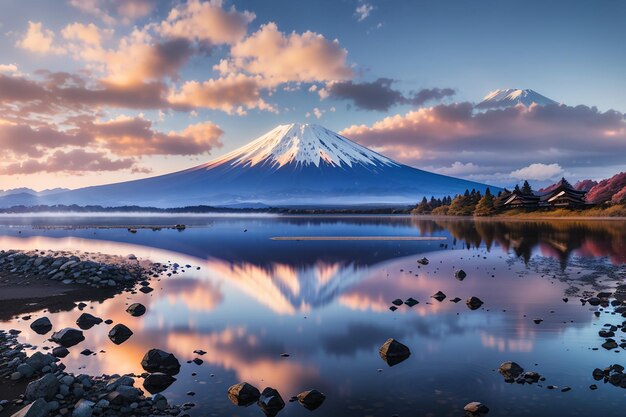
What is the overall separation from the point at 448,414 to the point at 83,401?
869cm

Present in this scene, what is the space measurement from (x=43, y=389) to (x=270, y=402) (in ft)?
18.4

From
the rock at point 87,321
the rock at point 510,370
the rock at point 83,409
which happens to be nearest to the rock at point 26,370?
the rock at point 83,409

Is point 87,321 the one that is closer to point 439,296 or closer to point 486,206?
point 439,296

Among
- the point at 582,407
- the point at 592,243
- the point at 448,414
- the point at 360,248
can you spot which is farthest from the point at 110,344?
the point at 592,243

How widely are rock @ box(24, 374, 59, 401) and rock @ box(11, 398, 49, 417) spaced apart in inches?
32.0

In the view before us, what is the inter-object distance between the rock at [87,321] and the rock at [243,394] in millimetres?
9661

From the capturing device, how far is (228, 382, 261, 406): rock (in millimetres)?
11133

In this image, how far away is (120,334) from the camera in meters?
16.6

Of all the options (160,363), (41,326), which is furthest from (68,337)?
(160,363)

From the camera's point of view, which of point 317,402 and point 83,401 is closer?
point 83,401

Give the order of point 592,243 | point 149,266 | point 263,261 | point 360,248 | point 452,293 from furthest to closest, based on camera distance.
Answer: point 360,248
point 592,243
point 263,261
point 149,266
point 452,293

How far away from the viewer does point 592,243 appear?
4912 centimetres

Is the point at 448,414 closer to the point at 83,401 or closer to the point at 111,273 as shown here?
the point at 83,401

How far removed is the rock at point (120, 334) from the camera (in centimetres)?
1623
